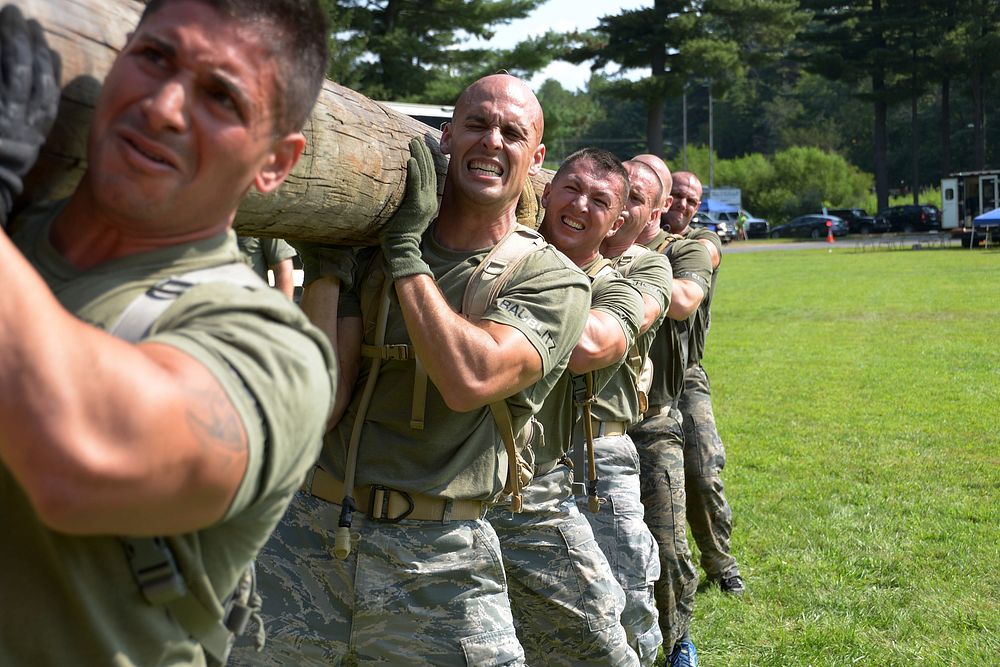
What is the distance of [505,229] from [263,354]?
2071mm

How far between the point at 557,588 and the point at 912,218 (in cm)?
5205

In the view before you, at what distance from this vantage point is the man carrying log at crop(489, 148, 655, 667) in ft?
13.5

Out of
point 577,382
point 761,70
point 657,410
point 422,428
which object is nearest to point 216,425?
point 422,428

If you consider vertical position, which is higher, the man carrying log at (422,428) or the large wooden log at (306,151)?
the large wooden log at (306,151)

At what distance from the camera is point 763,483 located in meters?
8.96

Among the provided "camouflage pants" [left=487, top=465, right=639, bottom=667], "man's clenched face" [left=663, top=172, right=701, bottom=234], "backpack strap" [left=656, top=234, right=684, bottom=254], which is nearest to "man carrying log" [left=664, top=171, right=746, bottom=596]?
"backpack strap" [left=656, top=234, right=684, bottom=254]

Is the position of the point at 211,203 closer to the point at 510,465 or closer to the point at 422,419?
the point at 422,419

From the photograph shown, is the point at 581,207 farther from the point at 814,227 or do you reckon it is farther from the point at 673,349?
the point at 814,227

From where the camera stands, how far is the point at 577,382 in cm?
439

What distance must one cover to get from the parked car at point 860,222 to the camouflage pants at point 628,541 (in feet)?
168

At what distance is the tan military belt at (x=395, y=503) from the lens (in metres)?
3.35

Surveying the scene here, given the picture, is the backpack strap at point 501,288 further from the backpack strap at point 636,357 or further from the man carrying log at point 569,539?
the backpack strap at point 636,357

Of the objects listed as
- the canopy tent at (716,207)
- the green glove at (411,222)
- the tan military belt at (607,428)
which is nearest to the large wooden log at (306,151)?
the green glove at (411,222)

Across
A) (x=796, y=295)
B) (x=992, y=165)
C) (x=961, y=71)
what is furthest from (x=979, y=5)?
(x=796, y=295)
